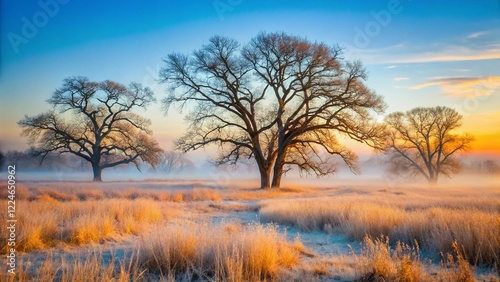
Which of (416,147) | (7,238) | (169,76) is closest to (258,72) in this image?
(169,76)

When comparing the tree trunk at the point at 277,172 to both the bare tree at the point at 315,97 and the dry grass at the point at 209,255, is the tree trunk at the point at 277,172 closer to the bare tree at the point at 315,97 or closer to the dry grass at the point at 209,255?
the bare tree at the point at 315,97

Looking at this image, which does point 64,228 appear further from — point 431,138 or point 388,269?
point 431,138

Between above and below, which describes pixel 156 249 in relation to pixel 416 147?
below

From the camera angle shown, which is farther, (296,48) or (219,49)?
(219,49)

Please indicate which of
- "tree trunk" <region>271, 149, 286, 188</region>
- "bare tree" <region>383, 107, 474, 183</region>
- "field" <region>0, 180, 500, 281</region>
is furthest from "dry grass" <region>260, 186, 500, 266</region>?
"bare tree" <region>383, 107, 474, 183</region>

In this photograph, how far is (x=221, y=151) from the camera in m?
25.5

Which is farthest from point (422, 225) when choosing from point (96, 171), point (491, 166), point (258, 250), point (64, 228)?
point (491, 166)

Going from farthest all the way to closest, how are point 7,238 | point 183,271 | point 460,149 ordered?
1. point 460,149
2. point 7,238
3. point 183,271

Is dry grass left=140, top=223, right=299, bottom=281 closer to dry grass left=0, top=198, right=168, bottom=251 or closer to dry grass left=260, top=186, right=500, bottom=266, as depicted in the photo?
dry grass left=0, top=198, right=168, bottom=251

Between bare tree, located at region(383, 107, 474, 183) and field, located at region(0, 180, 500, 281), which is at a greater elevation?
bare tree, located at region(383, 107, 474, 183)

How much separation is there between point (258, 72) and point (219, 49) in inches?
147

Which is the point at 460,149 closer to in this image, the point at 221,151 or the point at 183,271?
the point at 221,151

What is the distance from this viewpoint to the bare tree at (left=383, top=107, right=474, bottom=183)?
A: 3606 cm

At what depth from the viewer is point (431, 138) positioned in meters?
37.6
